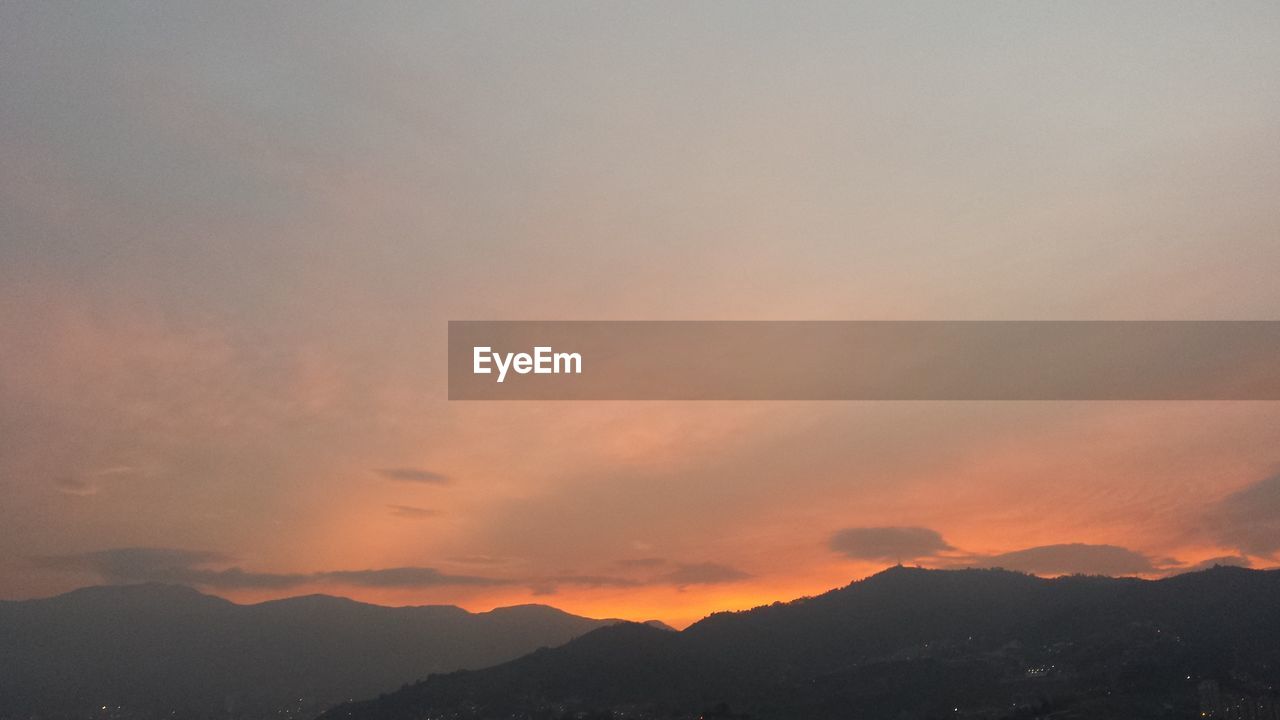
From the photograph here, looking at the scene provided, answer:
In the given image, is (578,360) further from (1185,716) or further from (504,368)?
(1185,716)

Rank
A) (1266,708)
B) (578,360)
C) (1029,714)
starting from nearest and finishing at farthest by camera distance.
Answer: (578,360)
(1266,708)
(1029,714)

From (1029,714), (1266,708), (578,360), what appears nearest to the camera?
(578,360)

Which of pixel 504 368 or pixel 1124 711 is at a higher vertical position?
pixel 504 368

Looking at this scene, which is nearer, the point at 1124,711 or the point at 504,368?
the point at 504,368

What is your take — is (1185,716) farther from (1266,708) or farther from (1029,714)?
(1029,714)

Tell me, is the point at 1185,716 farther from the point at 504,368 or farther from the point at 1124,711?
A: the point at 504,368

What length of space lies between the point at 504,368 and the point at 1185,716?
589 ft

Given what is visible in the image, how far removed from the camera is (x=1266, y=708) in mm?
179125

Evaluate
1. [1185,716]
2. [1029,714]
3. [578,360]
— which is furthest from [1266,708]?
[578,360]

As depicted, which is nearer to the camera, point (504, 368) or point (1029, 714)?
point (504, 368)

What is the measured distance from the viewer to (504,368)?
218 ft

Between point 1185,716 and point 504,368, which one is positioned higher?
point 504,368

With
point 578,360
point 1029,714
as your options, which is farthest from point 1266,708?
point 578,360

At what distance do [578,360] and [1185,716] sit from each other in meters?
177
